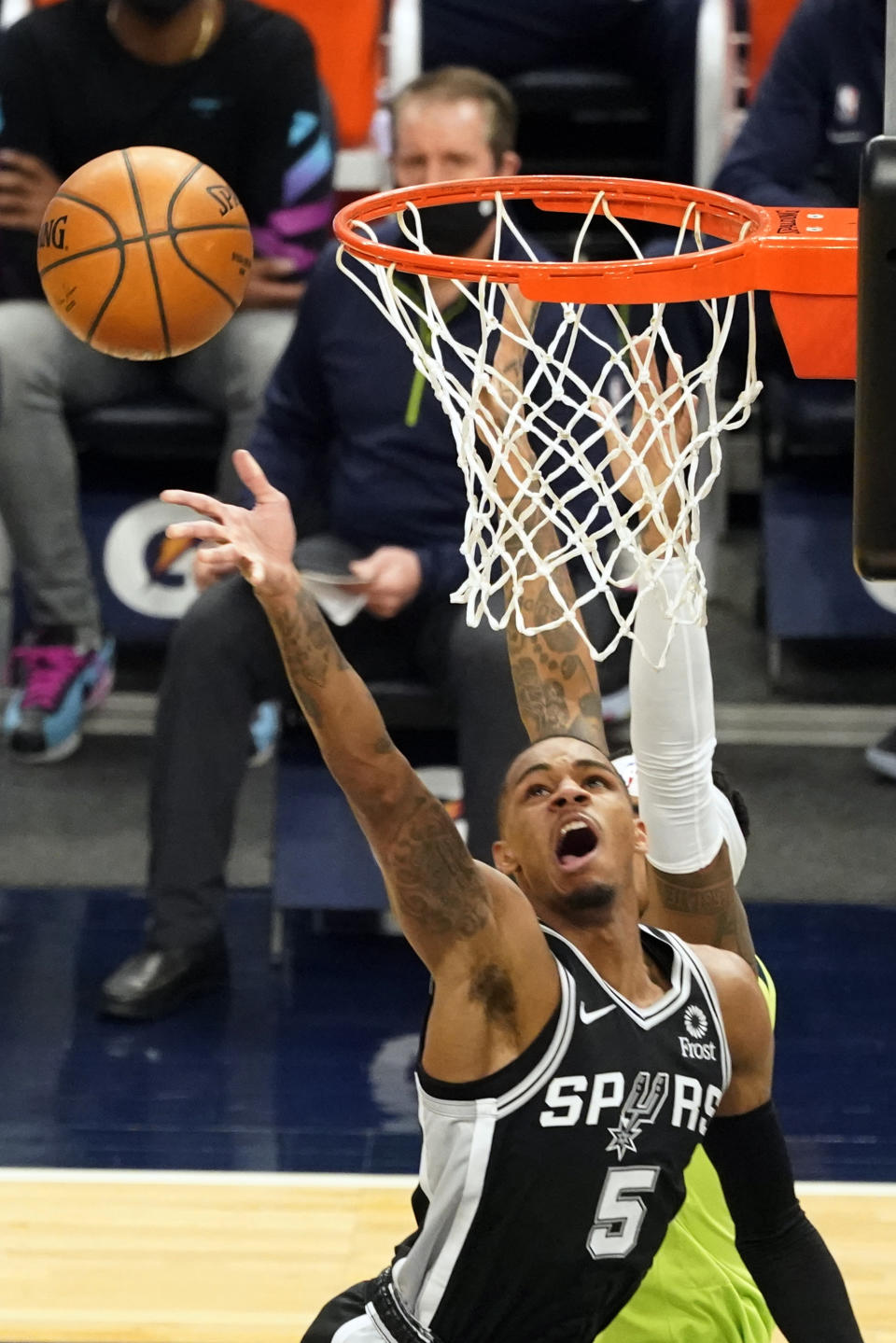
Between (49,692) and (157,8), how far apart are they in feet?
5.81

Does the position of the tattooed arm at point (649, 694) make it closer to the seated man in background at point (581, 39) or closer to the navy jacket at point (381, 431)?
the navy jacket at point (381, 431)

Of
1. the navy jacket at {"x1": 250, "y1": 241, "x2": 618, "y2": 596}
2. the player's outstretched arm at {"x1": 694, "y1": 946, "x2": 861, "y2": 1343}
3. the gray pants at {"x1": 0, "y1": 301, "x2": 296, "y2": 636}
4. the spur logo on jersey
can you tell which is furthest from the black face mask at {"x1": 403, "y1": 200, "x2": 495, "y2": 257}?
the spur logo on jersey

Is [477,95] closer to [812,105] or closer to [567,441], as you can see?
[812,105]

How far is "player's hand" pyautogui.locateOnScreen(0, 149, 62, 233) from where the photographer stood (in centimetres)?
498

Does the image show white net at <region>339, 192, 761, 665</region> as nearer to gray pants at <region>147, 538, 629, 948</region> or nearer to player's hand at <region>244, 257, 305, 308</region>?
gray pants at <region>147, 538, 629, 948</region>

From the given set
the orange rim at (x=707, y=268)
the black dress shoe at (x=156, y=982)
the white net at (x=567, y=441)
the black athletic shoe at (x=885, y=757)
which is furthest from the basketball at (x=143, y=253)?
the black athletic shoe at (x=885, y=757)

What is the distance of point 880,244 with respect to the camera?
1.74 m

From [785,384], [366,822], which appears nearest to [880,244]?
[366,822]

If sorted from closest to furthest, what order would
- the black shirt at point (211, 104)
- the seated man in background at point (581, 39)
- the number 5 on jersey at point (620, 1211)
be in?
the number 5 on jersey at point (620, 1211), the black shirt at point (211, 104), the seated man in background at point (581, 39)

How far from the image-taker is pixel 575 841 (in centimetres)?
241

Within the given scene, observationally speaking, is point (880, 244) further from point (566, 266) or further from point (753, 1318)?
point (753, 1318)

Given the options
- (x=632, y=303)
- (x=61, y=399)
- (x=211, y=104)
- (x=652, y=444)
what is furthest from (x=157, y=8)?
(x=632, y=303)

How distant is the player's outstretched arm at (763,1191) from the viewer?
2361 mm

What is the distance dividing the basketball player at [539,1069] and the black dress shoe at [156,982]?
5.88 feet
